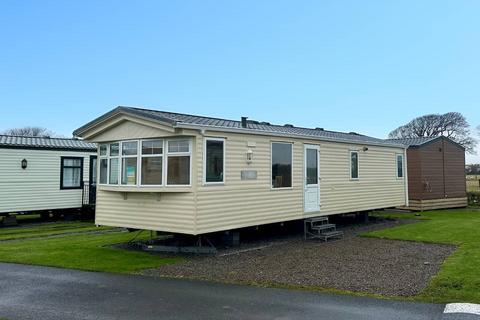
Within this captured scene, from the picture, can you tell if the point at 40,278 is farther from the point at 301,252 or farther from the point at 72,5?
the point at 72,5

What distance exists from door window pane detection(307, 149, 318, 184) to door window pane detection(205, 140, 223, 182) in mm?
3442

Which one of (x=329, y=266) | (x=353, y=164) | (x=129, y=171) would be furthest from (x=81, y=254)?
(x=353, y=164)

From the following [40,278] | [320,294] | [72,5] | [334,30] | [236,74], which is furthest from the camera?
[236,74]

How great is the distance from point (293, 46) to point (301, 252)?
1197cm

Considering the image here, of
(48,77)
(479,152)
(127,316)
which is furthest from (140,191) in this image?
(479,152)

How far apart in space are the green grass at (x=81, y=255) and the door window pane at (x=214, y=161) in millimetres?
1889

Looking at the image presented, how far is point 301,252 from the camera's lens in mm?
9422

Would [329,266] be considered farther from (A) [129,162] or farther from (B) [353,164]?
(B) [353,164]

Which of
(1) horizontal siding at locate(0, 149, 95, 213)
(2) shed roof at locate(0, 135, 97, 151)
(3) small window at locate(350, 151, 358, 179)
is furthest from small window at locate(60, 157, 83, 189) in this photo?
(3) small window at locate(350, 151, 358, 179)

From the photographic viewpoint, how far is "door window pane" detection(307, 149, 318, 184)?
1197cm

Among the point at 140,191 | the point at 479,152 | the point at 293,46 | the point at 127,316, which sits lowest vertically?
the point at 127,316

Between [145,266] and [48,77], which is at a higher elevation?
[48,77]

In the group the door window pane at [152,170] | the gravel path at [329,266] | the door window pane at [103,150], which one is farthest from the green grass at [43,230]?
the gravel path at [329,266]

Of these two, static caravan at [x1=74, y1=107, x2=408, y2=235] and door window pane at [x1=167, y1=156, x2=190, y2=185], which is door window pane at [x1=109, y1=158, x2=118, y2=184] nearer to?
static caravan at [x1=74, y1=107, x2=408, y2=235]
